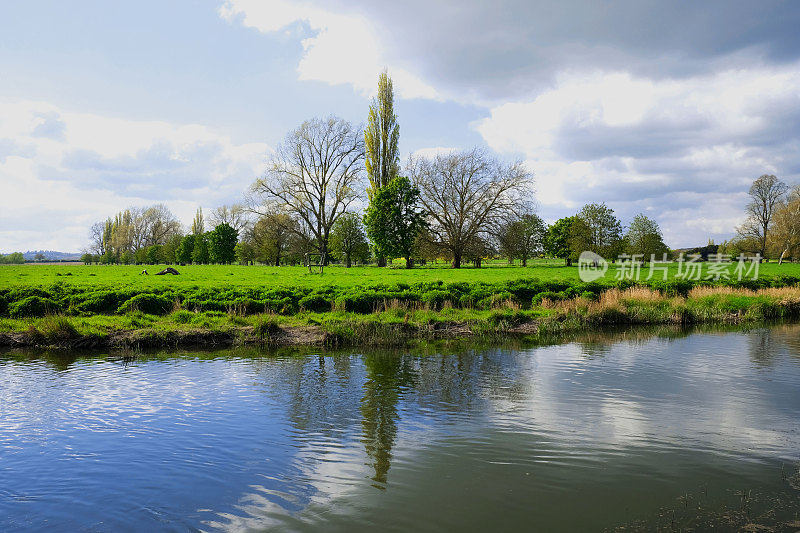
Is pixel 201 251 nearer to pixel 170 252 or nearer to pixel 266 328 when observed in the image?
pixel 170 252

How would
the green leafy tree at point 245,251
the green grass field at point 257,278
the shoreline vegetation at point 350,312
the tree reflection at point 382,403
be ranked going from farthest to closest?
1. the green leafy tree at point 245,251
2. the green grass field at point 257,278
3. the shoreline vegetation at point 350,312
4. the tree reflection at point 382,403

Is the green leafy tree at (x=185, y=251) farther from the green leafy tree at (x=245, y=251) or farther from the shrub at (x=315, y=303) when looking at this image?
the shrub at (x=315, y=303)

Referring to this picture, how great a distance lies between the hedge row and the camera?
2025 centimetres

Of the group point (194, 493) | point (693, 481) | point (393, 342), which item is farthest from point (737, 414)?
point (393, 342)

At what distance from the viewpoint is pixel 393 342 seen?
1750cm

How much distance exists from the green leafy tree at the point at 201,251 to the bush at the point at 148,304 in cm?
6879

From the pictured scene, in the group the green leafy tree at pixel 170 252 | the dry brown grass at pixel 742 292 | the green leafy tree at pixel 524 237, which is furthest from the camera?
the green leafy tree at pixel 170 252

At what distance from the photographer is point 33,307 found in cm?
1964

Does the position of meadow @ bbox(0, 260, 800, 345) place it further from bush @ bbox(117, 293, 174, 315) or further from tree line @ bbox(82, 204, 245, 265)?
tree line @ bbox(82, 204, 245, 265)

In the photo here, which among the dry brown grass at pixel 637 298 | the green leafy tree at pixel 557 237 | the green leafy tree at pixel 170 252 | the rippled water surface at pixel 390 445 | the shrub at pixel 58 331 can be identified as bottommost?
the rippled water surface at pixel 390 445

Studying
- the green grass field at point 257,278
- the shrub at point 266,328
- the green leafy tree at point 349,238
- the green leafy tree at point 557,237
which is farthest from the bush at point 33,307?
the green leafy tree at point 557,237

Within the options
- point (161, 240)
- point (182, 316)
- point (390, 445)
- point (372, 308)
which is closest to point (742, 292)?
point (372, 308)

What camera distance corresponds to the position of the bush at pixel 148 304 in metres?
20.1

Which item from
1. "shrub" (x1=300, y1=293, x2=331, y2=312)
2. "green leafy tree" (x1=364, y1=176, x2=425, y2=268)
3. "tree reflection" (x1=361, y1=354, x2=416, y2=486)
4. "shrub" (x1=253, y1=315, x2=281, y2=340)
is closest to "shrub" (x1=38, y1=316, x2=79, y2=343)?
"shrub" (x1=253, y1=315, x2=281, y2=340)
